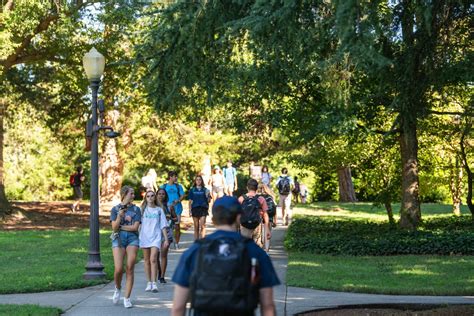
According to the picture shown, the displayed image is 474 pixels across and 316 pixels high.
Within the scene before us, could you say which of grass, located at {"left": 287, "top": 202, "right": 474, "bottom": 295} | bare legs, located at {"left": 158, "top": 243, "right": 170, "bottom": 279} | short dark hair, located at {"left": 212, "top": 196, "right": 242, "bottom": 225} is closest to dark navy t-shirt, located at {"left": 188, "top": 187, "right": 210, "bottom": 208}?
grass, located at {"left": 287, "top": 202, "right": 474, "bottom": 295}

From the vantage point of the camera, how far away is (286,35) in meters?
9.20

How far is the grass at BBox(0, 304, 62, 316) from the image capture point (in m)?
10.7

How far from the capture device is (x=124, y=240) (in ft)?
38.0

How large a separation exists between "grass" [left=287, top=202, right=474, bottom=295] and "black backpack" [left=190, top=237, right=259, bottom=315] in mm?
7760

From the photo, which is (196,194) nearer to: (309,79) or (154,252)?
(309,79)

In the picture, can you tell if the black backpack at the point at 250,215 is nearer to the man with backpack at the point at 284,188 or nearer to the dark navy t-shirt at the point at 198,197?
the dark navy t-shirt at the point at 198,197

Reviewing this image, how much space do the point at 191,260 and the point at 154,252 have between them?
7346 millimetres

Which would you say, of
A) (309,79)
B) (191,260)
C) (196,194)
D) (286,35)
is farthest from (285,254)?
(191,260)

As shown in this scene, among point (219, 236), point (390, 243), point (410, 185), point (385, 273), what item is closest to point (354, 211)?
point (410, 185)

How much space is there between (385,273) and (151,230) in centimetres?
448

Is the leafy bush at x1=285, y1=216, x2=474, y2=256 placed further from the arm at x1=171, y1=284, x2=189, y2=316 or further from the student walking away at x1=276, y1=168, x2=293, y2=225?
the arm at x1=171, y1=284, x2=189, y2=316

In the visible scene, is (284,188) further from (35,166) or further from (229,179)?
(35,166)

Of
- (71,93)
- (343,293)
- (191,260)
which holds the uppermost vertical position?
(71,93)

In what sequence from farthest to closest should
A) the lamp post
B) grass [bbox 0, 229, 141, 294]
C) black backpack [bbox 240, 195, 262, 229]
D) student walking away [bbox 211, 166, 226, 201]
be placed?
student walking away [bbox 211, 166, 226, 201], the lamp post, black backpack [bbox 240, 195, 262, 229], grass [bbox 0, 229, 141, 294]
